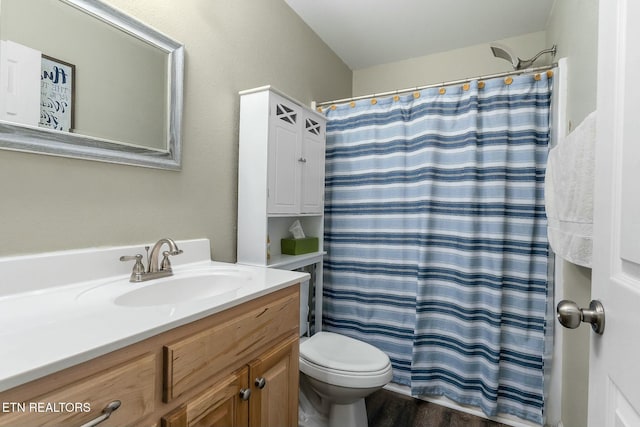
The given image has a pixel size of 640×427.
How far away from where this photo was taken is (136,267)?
1.06 metres

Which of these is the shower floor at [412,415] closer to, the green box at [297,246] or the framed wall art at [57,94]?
the green box at [297,246]

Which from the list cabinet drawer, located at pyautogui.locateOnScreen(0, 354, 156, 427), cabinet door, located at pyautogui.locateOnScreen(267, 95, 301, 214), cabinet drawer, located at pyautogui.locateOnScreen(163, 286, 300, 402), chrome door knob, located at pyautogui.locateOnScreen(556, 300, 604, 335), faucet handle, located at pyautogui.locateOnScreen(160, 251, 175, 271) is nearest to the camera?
cabinet drawer, located at pyautogui.locateOnScreen(0, 354, 156, 427)

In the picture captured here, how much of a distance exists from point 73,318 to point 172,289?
0.41 m

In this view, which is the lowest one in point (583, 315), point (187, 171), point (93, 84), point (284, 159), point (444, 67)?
point (583, 315)

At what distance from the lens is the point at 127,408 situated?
611 mm

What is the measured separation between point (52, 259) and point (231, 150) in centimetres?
84

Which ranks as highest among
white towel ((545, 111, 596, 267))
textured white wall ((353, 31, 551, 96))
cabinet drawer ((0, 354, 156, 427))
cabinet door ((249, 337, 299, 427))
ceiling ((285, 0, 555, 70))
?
ceiling ((285, 0, 555, 70))

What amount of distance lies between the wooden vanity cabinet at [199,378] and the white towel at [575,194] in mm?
1006

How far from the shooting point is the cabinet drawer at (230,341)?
70cm

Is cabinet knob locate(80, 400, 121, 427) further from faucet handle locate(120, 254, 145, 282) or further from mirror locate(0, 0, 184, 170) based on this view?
mirror locate(0, 0, 184, 170)

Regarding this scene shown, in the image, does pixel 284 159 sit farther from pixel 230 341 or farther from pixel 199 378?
pixel 199 378

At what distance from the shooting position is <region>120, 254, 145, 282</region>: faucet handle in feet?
3.42

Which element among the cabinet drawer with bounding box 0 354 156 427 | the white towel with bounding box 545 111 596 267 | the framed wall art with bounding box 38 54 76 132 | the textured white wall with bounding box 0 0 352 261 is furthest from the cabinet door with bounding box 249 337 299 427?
the white towel with bounding box 545 111 596 267

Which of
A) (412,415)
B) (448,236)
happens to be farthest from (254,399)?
(448,236)
